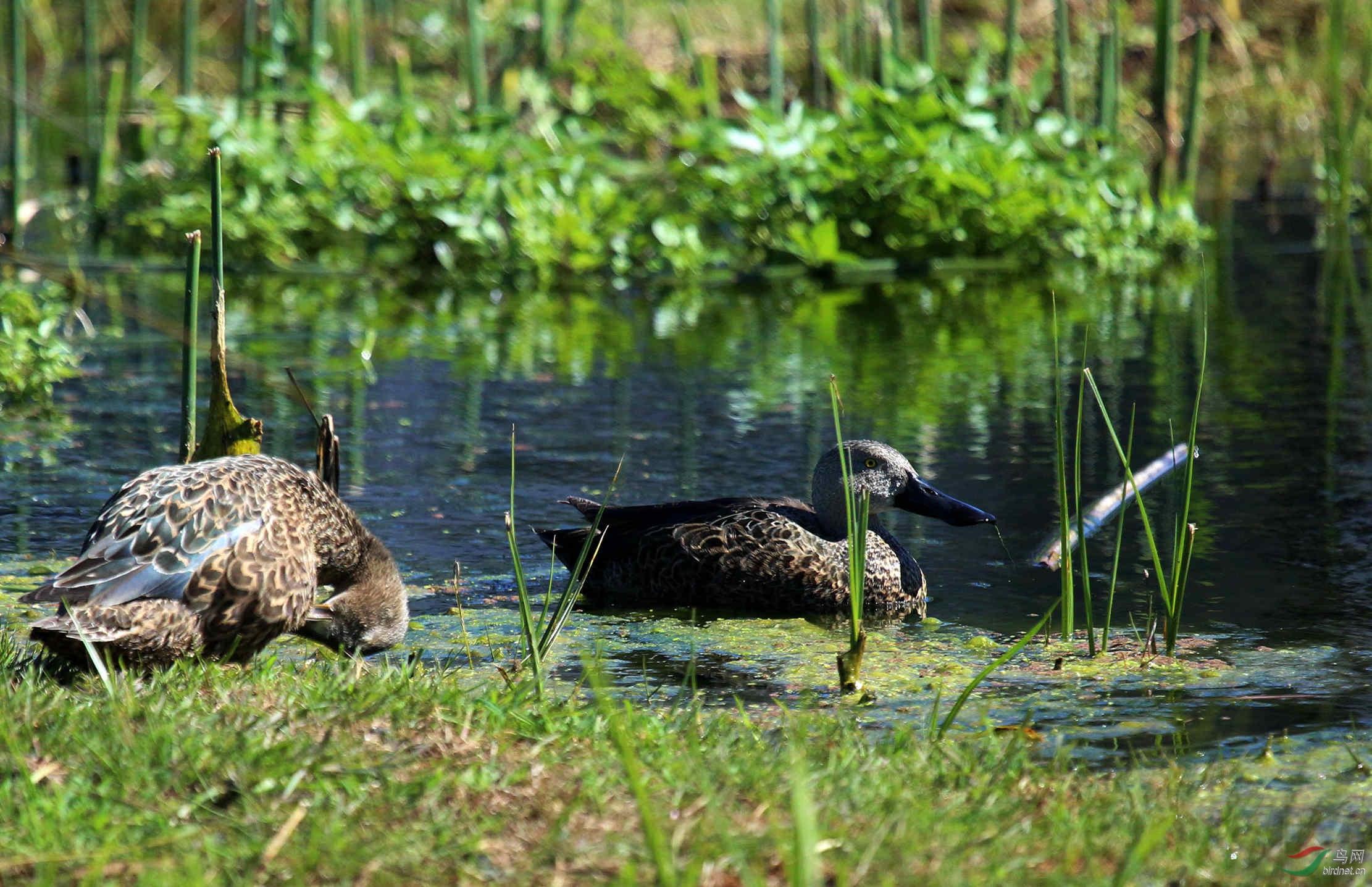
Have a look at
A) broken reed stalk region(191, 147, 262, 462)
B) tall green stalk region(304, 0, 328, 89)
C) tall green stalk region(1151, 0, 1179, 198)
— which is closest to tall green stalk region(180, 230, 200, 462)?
broken reed stalk region(191, 147, 262, 462)

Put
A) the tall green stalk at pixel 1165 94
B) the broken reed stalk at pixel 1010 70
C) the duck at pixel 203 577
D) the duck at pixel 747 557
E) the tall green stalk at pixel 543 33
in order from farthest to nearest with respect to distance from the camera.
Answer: the tall green stalk at pixel 543 33 → the broken reed stalk at pixel 1010 70 → the tall green stalk at pixel 1165 94 → the duck at pixel 747 557 → the duck at pixel 203 577

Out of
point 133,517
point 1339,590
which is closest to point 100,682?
point 133,517

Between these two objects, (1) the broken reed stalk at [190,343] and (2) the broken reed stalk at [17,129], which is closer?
(1) the broken reed stalk at [190,343]

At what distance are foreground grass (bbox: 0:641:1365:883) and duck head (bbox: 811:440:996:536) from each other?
7.20 feet

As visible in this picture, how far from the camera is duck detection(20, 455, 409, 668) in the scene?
4.54 meters

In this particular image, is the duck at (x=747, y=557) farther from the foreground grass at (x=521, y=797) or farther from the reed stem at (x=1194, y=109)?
the reed stem at (x=1194, y=109)

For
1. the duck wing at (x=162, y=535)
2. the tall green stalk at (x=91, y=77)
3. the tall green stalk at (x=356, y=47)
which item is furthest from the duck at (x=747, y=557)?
the tall green stalk at (x=356, y=47)

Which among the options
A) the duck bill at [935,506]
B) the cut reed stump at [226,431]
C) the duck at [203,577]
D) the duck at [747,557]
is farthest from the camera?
the duck bill at [935,506]

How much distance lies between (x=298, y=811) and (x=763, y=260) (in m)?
10.3

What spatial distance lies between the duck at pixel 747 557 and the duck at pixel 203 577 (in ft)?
4.11

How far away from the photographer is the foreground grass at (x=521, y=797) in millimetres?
3316

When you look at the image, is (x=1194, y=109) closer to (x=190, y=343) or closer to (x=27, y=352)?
(x=27, y=352)

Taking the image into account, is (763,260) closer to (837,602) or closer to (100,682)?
(837,602)

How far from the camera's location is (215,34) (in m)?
23.5
